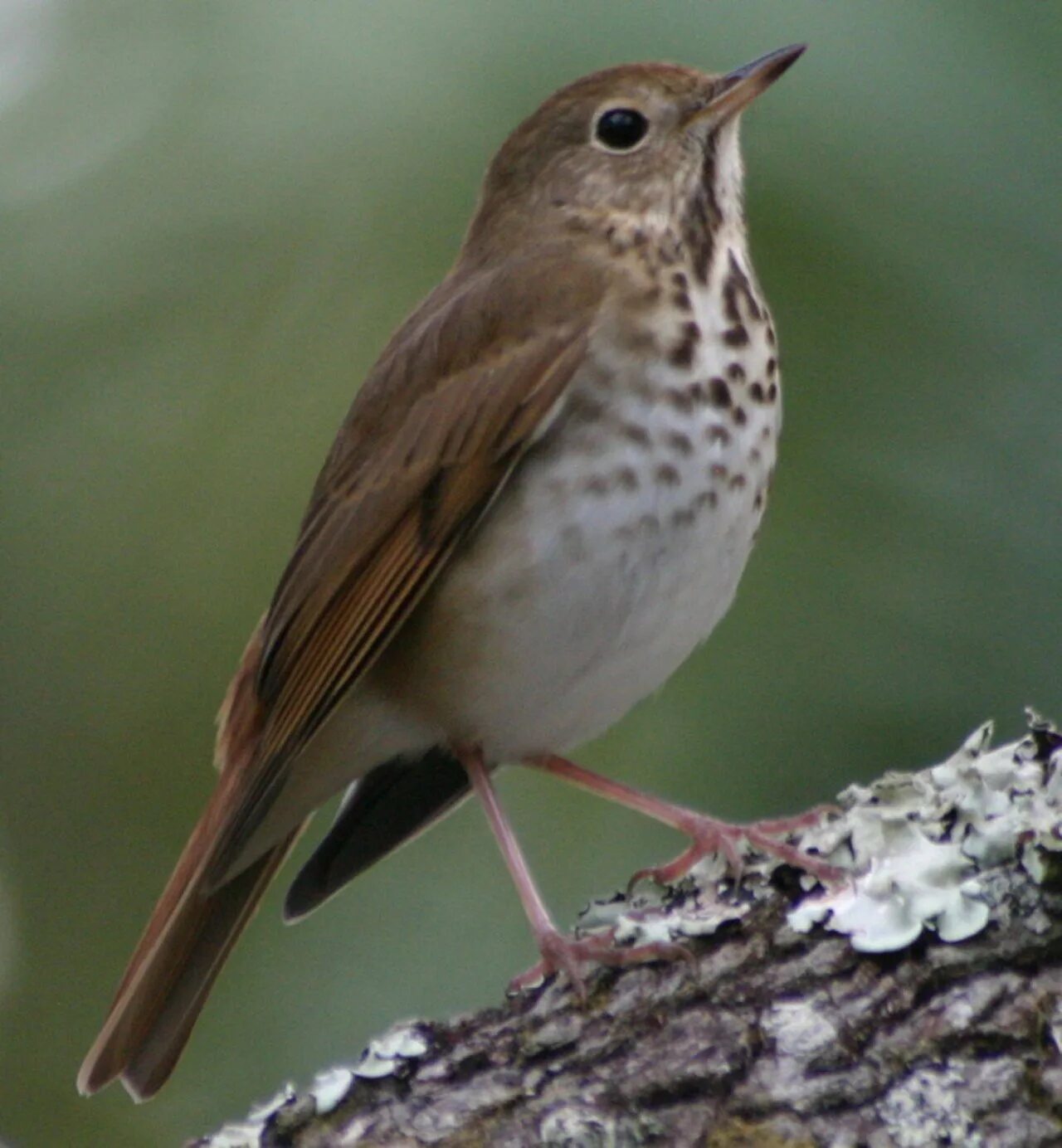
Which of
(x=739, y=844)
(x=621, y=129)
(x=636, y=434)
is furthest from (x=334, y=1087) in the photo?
(x=621, y=129)

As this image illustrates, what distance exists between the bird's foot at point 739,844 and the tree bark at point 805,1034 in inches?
1.4

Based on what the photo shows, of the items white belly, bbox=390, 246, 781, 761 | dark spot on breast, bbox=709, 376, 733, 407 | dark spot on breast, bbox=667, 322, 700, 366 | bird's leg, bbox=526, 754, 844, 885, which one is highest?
dark spot on breast, bbox=667, 322, 700, 366

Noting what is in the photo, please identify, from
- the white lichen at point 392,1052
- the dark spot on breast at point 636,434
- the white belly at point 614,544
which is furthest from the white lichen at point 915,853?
the dark spot on breast at point 636,434

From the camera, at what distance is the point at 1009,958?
2.01 meters

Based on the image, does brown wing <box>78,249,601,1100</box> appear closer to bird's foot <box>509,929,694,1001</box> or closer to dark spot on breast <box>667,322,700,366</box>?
dark spot on breast <box>667,322,700,366</box>

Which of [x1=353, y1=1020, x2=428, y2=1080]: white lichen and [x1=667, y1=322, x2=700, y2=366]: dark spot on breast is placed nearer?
[x1=353, y1=1020, x2=428, y2=1080]: white lichen

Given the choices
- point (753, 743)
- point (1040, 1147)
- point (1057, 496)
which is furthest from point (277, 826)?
point (1040, 1147)

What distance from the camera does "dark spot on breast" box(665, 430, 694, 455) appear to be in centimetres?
288

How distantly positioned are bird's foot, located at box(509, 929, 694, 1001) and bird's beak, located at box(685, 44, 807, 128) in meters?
1.35

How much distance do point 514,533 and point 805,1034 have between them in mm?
1157

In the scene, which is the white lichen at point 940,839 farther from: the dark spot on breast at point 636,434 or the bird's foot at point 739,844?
the dark spot on breast at point 636,434

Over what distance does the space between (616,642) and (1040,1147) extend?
1.32 meters

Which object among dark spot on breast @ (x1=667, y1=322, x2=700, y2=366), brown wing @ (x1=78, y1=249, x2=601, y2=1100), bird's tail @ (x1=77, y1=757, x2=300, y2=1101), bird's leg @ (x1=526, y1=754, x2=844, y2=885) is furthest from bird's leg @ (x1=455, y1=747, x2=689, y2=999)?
dark spot on breast @ (x1=667, y1=322, x2=700, y2=366)

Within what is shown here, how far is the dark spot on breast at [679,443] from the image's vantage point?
288cm
